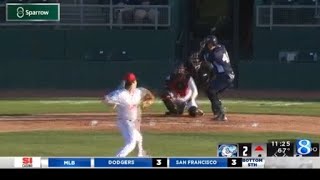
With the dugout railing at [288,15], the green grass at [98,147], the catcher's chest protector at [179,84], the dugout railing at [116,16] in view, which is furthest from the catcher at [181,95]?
the dugout railing at [288,15]

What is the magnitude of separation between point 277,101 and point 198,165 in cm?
1304

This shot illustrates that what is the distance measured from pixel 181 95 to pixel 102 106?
269cm

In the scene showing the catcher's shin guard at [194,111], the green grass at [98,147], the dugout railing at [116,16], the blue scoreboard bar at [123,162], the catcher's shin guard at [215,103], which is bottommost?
the catcher's shin guard at [194,111]

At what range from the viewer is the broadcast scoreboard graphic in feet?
11.4

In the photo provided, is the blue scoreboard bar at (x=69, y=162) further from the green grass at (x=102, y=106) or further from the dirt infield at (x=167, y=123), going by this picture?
the green grass at (x=102, y=106)

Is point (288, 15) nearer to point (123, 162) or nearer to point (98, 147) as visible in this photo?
→ point (98, 147)

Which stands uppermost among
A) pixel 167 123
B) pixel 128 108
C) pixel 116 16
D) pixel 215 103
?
pixel 116 16

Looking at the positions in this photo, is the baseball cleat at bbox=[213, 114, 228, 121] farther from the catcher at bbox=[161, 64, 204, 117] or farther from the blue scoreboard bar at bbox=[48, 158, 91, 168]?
the blue scoreboard bar at bbox=[48, 158, 91, 168]

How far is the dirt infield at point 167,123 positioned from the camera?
972cm

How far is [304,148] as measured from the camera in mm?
3641

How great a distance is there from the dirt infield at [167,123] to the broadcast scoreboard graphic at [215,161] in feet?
18.1

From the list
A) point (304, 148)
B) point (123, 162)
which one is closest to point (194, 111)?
point (304, 148)

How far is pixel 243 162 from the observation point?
3494mm
